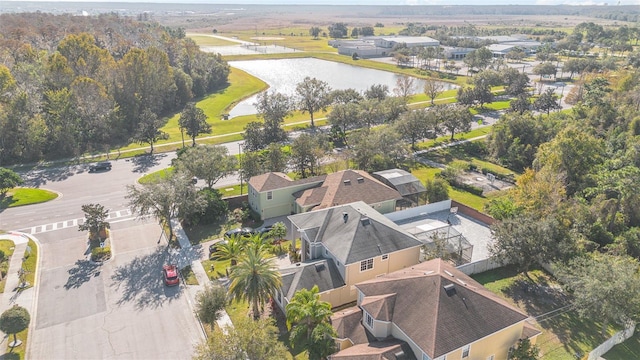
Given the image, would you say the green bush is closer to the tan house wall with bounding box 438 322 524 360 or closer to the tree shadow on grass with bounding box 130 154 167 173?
the tree shadow on grass with bounding box 130 154 167 173

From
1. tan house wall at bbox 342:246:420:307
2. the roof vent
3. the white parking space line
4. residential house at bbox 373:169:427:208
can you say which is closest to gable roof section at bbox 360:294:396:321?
the roof vent

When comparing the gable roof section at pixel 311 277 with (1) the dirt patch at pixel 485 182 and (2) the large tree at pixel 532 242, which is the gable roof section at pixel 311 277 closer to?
(2) the large tree at pixel 532 242

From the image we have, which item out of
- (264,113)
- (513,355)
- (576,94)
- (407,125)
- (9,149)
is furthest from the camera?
(576,94)

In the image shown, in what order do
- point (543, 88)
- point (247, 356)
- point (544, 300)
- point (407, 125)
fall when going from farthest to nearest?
point (543, 88) → point (407, 125) → point (544, 300) → point (247, 356)

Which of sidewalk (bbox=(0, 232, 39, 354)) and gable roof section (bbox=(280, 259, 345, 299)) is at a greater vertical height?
gable roof section (bbox=(280, 259, 345, 299))

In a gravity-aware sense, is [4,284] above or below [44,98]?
below

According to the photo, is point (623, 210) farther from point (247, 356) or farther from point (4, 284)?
point (4, 284)

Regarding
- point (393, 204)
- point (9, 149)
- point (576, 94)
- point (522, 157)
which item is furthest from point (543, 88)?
point (9, 149)
